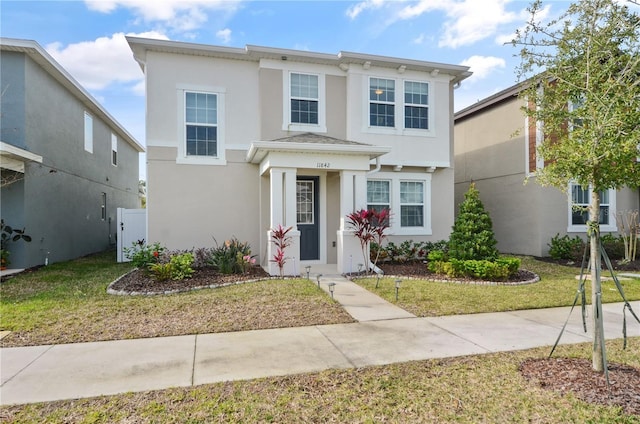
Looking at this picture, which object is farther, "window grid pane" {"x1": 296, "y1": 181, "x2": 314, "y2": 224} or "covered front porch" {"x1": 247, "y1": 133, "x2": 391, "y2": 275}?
"window grid pane" {"x1": 296, "y1": 181, "x2": 314, "y2": 224}

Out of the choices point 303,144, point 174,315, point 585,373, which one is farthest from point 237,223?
point 585,373

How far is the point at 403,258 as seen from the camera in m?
11.6

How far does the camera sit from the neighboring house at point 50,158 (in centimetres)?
1031

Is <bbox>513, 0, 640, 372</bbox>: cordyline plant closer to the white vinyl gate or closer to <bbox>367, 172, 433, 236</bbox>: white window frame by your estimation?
<bbox>367, 172, 433, 236</bbox>: white window frame

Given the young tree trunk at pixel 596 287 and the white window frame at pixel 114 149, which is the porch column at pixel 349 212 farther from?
the white window frame at pixel 114 149

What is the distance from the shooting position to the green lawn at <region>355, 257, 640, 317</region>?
261 inches

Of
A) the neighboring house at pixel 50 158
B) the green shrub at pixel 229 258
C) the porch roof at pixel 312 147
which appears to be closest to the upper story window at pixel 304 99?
the porch roof at pixel 312 147

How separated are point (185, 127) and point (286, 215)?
13.2 feet

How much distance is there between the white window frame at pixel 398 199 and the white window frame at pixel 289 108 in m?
2.27

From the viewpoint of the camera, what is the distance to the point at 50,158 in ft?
39.0

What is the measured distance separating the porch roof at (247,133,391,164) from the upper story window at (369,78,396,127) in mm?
2048

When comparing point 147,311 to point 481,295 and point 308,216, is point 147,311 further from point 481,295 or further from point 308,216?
point 481,295

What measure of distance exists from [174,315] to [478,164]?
13.6m

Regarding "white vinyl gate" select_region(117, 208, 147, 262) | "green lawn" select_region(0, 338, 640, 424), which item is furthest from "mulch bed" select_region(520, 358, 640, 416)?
"white vinyl gate" select_region(117, 208, 147, 262)
